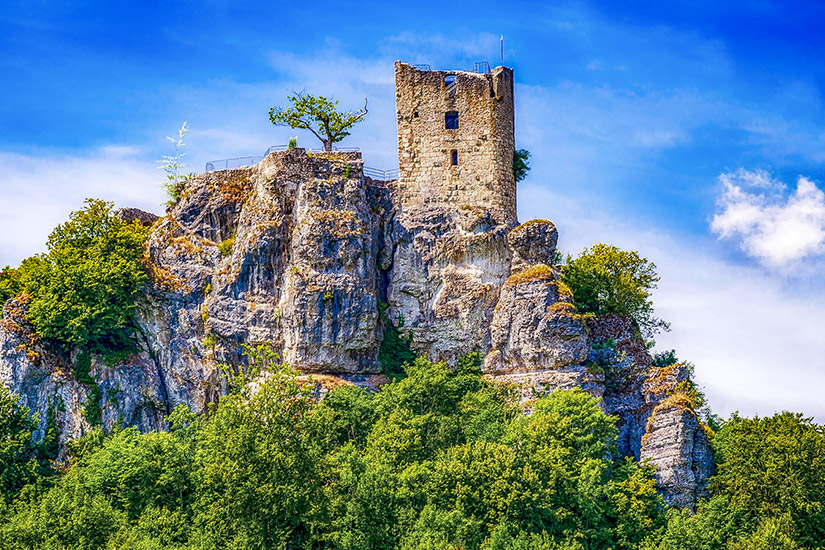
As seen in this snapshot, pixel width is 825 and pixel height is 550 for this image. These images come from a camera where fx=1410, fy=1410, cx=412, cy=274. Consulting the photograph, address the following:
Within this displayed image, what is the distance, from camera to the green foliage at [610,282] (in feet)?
255

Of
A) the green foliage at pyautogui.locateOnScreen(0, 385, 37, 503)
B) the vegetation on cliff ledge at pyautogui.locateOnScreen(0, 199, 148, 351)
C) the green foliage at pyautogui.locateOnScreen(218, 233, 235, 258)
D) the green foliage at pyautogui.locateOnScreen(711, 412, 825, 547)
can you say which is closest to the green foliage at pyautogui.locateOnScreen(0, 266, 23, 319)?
the vegetation on cliff ledge at pyautogui.locateOnScreen(0, 199, 148, 351)

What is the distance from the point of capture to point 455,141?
77438 millimetres

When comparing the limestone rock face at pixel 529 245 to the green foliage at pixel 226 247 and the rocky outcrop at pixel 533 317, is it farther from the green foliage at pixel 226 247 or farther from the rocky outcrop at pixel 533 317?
the green foliage at pixel 226 247

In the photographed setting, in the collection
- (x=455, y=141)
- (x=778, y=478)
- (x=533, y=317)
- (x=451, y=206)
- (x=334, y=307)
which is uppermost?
(x=455, y=141)

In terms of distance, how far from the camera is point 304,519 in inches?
2430

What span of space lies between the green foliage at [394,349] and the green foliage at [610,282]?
31.3ft

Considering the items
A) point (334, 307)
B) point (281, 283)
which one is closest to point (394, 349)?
point (334, 307)

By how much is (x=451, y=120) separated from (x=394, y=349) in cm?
1314

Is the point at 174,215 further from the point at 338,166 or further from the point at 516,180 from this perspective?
the point at 516,180

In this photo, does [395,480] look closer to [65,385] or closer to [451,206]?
[451,206]

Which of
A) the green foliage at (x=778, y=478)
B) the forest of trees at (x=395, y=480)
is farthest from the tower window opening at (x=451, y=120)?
the green foliage at (x=778, y=478)

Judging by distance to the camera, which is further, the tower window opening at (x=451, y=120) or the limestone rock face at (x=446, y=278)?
the tower window opening at (x=451, y=120)

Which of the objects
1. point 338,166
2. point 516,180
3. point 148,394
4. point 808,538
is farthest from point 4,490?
point 808,538

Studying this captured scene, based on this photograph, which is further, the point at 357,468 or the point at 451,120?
the point at 451,120
